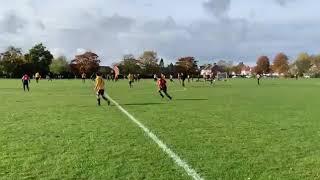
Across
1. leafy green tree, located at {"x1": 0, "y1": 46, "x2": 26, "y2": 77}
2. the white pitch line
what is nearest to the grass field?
the white pitch line

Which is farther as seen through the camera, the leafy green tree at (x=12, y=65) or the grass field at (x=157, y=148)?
the leafy green tree at (x=12, y=65)

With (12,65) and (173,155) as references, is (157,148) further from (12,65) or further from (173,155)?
(12,65)

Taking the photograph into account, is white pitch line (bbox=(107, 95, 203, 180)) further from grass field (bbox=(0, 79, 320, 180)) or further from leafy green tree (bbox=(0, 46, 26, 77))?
leafy green tree (bbox=(0, 46, 26, 77))

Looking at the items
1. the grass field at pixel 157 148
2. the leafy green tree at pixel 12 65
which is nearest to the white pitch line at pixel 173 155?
the grass field at pixel 157 148

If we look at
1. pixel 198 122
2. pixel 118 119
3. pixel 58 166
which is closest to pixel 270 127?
pixel 198 122

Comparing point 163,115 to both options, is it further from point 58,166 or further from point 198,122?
point 58,166

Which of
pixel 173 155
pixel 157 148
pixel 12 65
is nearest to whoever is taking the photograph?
pixel 173 155

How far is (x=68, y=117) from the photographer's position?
877 inches

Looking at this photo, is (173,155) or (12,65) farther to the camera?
(12,65)

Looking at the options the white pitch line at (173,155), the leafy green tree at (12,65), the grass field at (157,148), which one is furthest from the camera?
the leafy green tree at (12,65)

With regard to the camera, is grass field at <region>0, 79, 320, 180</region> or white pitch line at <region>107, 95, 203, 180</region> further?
grass field at <region>0, 79, 320, 180</region>

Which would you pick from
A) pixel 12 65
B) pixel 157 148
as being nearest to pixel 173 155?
pixel 157 148

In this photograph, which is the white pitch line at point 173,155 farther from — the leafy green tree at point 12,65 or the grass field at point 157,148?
the leafy green tree at point 12,65

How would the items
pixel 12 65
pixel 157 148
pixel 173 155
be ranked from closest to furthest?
pixel 173 155, pixel 157 148, pixel 12 65
